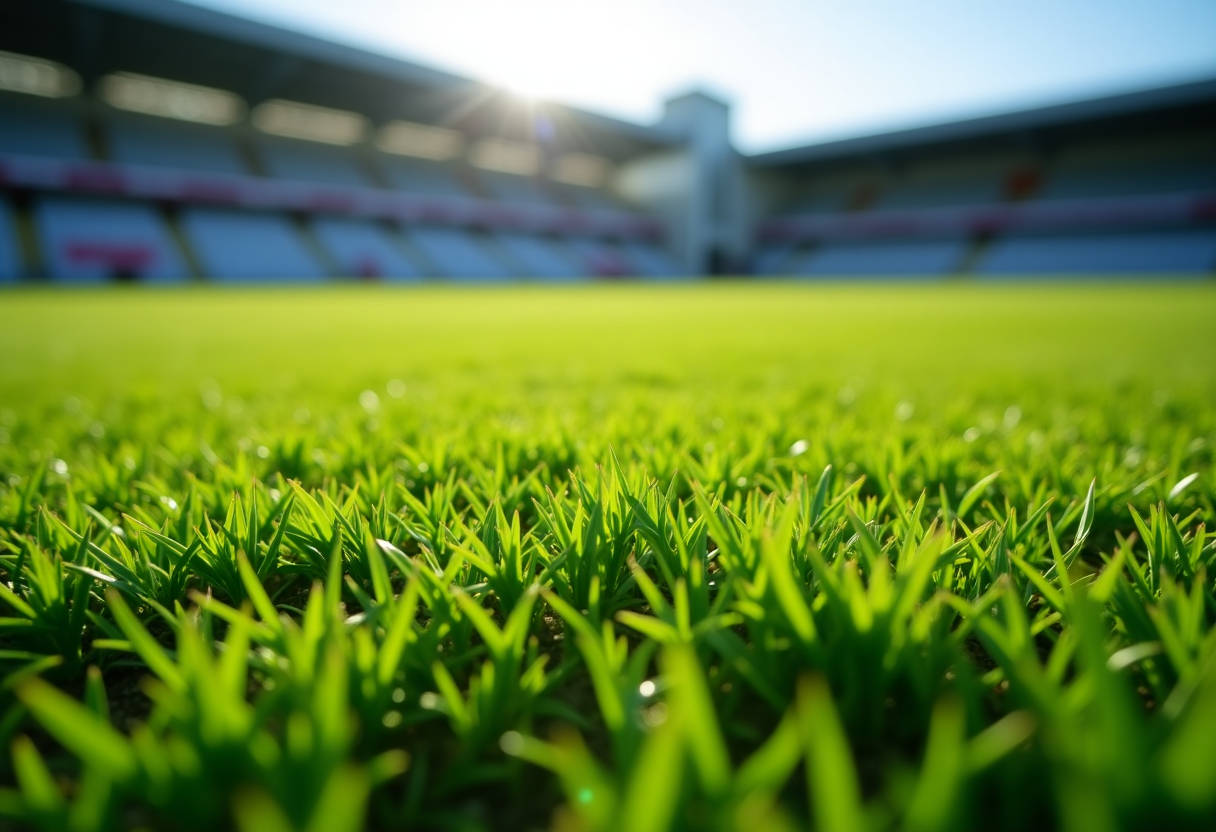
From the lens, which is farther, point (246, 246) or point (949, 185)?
point (949, 185)

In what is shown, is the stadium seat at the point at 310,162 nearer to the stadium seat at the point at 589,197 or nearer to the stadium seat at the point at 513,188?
the stadium seat at the point at 513,188

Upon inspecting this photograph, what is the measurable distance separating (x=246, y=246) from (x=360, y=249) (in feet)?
15.0

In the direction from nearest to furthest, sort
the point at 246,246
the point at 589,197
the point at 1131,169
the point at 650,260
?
the point at 246,246 < the point at 1131,169 < the point at 650,260 < the point at 589,197

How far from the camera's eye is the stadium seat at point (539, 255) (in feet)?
105

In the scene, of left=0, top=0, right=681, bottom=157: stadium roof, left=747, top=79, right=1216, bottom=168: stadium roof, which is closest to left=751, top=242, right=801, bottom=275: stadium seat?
left=747, top=79, right=1216, bottom=168: stadium roof

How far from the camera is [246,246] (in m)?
25.8

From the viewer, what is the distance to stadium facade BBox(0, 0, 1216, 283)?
2244 centimetres

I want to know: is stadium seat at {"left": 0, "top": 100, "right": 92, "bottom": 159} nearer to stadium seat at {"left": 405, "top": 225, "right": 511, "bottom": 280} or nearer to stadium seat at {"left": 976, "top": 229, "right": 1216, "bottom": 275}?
stadium seat at {"left": 405, "top": 225, "right": 511, "bottom": 280}

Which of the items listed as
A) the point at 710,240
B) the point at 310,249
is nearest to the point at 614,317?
the point at 310,249

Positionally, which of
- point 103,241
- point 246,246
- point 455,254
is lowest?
point 103,241

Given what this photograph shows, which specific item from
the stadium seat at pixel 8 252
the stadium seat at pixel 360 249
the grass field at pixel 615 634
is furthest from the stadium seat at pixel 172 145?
the grass field at pixel 615 634

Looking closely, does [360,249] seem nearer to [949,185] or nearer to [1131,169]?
[949,185]

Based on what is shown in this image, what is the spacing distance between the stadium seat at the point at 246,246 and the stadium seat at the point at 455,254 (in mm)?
5140

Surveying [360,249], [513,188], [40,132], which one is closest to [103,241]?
[40,132]
